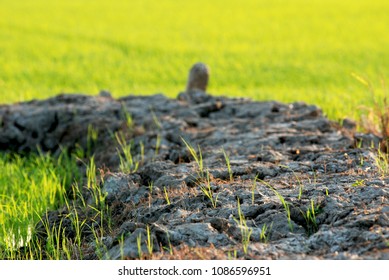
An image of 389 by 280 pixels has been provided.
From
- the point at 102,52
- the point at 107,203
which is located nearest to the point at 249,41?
the point at 102,52

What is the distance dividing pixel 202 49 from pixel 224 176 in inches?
365

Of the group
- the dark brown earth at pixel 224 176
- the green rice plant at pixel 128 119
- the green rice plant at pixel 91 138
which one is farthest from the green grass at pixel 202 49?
the green rice plant at pixel 91 138

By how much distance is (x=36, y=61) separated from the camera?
1265 cm

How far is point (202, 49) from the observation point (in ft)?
43.9

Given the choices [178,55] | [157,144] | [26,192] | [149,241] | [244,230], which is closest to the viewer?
[149,241]

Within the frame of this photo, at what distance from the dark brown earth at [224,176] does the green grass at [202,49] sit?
1.61m

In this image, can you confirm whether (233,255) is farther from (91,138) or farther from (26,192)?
(91,138)

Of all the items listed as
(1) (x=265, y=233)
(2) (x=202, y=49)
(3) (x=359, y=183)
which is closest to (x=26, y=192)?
(1) (x=265, y=233)

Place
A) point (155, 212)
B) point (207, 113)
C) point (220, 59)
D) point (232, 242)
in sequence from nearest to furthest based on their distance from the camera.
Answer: point (232, 242) < point (155, 212) < point (207, 113) < point (220, 59)

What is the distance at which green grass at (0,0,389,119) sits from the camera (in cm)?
1046

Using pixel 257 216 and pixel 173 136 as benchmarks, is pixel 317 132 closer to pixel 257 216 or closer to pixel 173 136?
pixel 173 136

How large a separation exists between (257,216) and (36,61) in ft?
32.1

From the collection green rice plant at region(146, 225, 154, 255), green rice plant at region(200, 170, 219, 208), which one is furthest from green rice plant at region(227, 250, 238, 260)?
green rice plant at region(200, 170, 219, 208)

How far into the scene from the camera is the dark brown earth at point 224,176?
318 centimetres
